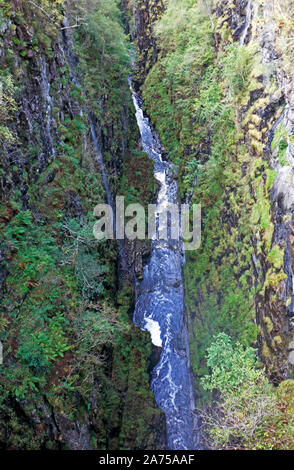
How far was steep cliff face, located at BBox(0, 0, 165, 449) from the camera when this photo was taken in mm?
9242

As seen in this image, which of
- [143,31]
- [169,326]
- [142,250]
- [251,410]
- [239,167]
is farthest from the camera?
[143,31]

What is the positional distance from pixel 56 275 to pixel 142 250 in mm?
9217

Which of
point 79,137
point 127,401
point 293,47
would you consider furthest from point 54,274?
point 293,47

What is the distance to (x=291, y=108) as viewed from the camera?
12.2 metres

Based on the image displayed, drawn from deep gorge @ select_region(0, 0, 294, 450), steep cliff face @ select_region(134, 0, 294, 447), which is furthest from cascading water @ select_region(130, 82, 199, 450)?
steep cliff face @ select_region(134, 0, 294, 447)

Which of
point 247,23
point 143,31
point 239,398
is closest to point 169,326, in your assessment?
point 239,398

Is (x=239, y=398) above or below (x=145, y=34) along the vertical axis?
below

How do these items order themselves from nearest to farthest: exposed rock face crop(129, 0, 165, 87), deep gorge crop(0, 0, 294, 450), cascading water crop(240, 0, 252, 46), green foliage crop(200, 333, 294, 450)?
green foliage crop(200, 333, 294, 450), deep gorge crop(0, 0, 294, 450), cascading water crop(240, 0, 252, 46), exposed rock face crop(129, 0, 165, 87)

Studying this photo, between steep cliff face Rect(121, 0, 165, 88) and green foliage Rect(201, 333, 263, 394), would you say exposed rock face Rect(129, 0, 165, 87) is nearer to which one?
steep cliff face Rect(121, 0, 165, 88)

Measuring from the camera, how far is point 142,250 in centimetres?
1986

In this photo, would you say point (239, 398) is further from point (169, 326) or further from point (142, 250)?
point (142, 250)

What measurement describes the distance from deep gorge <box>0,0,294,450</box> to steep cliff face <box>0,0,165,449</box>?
2.5 inches

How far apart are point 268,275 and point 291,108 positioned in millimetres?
7195

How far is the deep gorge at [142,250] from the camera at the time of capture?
32.7ft
